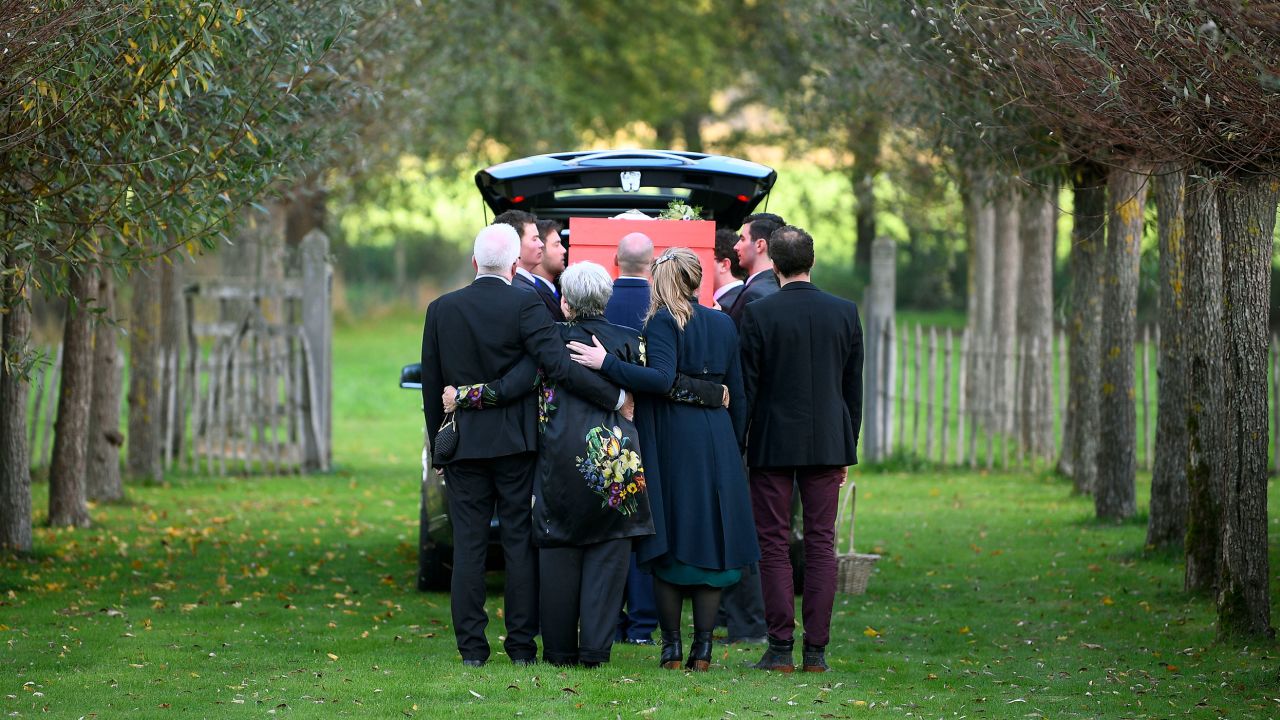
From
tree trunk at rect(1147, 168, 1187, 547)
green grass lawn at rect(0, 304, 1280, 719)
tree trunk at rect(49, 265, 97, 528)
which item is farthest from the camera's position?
tree trunk at rect(49, 265, 97, 528)

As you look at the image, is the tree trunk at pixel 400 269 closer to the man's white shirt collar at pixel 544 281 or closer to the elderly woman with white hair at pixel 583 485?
the man's white shirt collar at pixel 544 281

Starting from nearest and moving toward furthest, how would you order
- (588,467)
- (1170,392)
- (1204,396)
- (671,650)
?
(588,467) → (671,650) → (1204,396) → (1170,392)

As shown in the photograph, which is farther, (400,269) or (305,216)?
(400,269)

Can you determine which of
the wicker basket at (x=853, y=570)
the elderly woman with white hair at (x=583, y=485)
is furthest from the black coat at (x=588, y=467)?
the wicker basket at (x=853, y=570)

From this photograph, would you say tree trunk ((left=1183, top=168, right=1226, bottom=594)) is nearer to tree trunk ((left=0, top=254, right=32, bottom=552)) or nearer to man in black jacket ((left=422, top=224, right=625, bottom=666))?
man in black jacket ((left=422, top=224, right=625, bottom=666))

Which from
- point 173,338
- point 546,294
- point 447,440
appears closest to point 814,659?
point 447,440

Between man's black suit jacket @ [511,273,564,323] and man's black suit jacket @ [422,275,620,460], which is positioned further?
man's black suit jacket @ [511,273,564,323]

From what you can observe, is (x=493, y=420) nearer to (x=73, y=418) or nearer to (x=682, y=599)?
(x=682, y=599)

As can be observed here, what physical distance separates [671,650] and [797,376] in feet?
4.60

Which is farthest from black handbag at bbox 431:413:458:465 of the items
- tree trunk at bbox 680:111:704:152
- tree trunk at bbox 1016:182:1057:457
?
tree trunk at bbox 680:111:704:152

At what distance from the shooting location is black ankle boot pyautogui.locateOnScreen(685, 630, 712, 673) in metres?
6.86

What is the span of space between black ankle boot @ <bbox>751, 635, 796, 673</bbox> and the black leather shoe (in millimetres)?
74

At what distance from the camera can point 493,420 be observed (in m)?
6.68

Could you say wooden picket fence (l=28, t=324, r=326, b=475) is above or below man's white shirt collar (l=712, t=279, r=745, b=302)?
below
